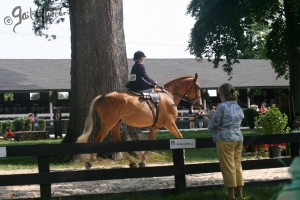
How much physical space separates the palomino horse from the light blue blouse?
126 inches

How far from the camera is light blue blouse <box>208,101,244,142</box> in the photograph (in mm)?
7500

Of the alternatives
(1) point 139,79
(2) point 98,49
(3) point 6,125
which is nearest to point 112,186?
(1) point 139,79

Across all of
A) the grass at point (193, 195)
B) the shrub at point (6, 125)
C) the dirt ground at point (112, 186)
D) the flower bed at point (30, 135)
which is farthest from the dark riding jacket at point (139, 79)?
the shrub at point (6, 125)

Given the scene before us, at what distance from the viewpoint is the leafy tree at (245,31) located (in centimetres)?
3056

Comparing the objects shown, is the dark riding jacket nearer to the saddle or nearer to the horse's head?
the saddle

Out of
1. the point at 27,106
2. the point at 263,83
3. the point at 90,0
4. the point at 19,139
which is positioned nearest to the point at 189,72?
the point at 263,83

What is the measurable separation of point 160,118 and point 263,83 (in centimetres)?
4100

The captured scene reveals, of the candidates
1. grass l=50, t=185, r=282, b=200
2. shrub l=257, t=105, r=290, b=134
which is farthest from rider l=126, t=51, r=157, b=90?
shrub l=257, t=105, r=290, b=134

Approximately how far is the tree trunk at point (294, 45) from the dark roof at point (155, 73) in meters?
17.4

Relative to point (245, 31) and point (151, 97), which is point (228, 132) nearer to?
point (151, 97)

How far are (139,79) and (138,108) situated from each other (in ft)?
2.00

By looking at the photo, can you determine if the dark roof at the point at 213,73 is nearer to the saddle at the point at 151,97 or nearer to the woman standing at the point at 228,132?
the saddle at the point at 151,97

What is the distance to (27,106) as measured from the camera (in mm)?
44688

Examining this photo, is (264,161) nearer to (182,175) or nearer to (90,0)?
(182,175)
